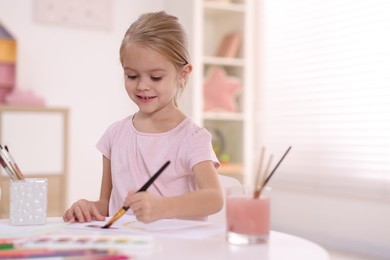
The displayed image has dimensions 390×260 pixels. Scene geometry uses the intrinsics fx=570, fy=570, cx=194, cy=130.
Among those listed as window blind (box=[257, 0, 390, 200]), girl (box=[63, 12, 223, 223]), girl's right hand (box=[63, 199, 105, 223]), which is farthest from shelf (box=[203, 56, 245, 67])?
girl's right hand (box=[63, 199, 105, 223])

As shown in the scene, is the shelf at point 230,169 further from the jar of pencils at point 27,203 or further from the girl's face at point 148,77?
the jar of pencils at point 27,203

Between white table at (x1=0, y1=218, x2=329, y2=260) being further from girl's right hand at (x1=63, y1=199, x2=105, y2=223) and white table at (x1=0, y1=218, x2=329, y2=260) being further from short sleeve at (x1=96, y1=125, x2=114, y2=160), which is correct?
short sleeve at (x1=96, y1=125, x2=114, y2=160)

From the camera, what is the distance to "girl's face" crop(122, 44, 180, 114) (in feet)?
4.21

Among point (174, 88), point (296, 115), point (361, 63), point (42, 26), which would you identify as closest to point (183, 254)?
point (174, 88)

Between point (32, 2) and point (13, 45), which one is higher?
point (32, 2)

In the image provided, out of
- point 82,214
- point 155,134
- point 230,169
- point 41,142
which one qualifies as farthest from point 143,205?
point 230,169

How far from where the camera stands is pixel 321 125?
11.1 feet

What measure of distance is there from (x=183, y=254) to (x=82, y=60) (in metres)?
3.18

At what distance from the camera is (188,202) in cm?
107

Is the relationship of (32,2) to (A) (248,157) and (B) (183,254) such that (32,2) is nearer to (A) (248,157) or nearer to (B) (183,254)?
(A) (248,157)

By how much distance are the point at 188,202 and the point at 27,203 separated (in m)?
0.30

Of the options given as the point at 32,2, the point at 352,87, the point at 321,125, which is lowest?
the point at 321,125

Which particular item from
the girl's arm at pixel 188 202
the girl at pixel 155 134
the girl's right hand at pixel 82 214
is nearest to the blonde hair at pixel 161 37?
the girl at pixel 155 134

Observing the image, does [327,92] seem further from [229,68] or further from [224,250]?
[224,250]
